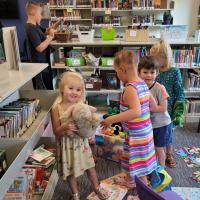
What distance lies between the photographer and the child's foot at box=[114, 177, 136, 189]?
211 cm

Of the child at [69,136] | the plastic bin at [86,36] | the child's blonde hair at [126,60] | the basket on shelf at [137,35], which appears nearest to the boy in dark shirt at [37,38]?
the plastic bin at [86,36]

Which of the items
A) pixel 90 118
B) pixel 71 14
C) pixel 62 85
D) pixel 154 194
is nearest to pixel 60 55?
pixel 62 85

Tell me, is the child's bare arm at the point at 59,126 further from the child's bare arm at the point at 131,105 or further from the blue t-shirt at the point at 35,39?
the blue t-shirt at the point at 35,39

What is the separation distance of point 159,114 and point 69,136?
755 millimetres

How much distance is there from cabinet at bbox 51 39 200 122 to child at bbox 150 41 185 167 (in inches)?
38.6

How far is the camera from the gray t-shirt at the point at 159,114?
1872 millimetres

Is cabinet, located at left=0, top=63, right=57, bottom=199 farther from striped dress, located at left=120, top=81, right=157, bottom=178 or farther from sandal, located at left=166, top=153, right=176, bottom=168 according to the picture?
sandal, located at left=166, top=153, right=176, bottom=168

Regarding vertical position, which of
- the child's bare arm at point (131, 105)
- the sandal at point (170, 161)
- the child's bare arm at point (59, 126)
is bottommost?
the sandal at point (170, 161)

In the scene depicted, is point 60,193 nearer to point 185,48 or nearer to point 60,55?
point 60,55

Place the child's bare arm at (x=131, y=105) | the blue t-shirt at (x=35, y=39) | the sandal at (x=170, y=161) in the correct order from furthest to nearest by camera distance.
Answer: the blue t-shirt at (x=35, y=39) < the sandal at (x=170, y=161) < the child's bare arm at (x=131, y=105)

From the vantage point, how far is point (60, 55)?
3.24 meters

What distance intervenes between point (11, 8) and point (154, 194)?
610 cm

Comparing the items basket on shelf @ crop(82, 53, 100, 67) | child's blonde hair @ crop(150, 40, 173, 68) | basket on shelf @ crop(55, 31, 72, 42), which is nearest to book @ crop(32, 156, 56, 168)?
child's blonde hair @ crop(150, 40, 173, 68)

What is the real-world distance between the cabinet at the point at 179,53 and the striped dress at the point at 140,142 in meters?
1.50
